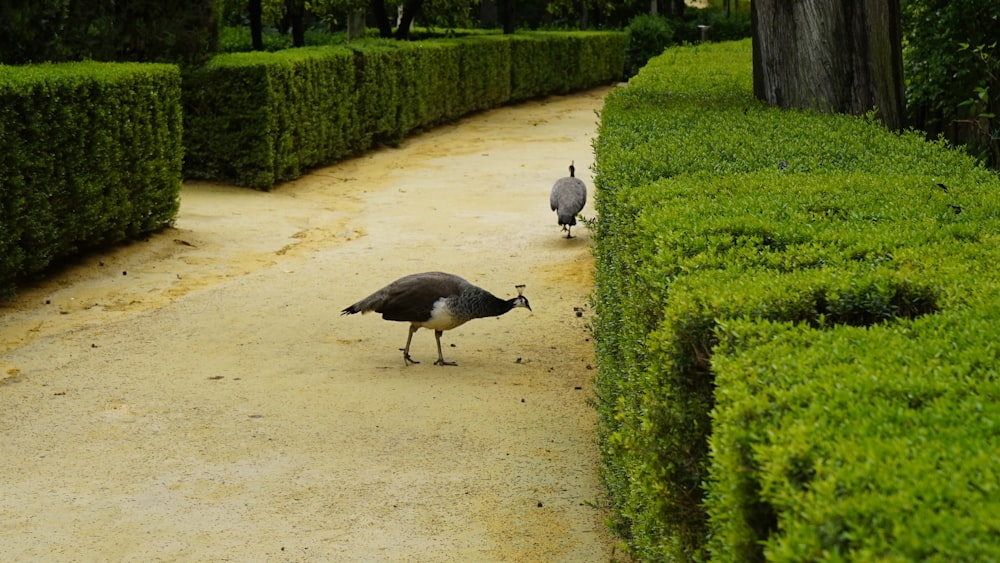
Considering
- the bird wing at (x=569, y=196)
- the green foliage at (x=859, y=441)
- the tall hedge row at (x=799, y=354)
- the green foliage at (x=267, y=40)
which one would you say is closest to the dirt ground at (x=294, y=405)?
the bird wing at (x=569, y=196)

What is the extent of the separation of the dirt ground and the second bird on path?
0.32m

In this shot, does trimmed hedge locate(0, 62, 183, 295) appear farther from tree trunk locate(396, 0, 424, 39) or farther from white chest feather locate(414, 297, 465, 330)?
tree trunk locate(396, 0, 424, 39)

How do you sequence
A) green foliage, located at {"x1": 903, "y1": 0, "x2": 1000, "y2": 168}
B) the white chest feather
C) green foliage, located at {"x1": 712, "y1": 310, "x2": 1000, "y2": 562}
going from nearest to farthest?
green foliage, located at {"x1": 712, "y1": 310, "x2": 1000, "y2": 562}
the white chest feather
green foliage, located at {"x1": 903, "y1": 0, "x2": 1000, "y2": 168}

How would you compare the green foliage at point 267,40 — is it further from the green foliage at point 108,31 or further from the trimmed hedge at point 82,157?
the trimmed hedge at point 82,157

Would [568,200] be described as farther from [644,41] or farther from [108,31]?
[644,41]

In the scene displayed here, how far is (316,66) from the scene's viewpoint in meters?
18.7

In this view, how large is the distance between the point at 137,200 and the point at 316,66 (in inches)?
249

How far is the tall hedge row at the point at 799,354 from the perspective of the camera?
2.31 m

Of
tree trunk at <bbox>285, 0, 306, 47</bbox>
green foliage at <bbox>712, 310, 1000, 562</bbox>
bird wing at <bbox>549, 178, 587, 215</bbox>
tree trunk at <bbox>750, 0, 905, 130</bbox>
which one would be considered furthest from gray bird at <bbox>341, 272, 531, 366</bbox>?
tree trunk at <bbox>285, 0, 306, 47</bbox>

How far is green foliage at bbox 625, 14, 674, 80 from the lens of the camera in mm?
39188

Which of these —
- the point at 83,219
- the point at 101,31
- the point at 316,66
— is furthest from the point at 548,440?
the point at 316,66

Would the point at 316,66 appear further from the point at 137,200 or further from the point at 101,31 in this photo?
the point at 137,200

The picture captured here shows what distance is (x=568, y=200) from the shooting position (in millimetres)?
13406

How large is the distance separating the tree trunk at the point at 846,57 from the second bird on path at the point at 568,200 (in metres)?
3.18
